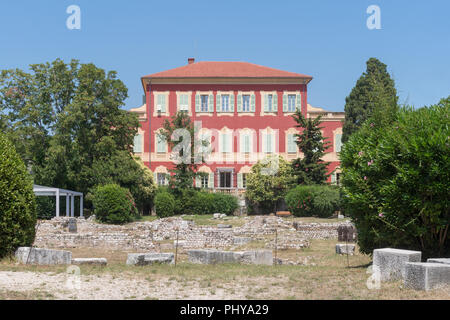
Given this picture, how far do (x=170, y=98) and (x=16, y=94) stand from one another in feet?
53.1

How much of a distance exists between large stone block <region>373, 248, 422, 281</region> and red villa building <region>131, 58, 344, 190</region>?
39745 millimetres

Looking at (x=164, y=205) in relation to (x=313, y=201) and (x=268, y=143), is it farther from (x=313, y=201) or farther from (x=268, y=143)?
(x=268, y=143)

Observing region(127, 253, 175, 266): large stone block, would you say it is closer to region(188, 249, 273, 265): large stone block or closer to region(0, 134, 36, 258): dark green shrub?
region(188, 249, 273, 265): large stone block

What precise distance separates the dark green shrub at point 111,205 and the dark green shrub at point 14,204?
18.6 metres

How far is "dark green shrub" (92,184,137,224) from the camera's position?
3082cm

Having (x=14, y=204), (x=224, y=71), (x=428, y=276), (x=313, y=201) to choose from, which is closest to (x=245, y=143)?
(x=224, y=71)

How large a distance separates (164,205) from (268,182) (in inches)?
385

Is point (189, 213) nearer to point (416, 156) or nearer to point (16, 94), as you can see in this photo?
point (16, 94)

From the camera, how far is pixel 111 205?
101ft

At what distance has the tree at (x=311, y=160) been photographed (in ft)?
130

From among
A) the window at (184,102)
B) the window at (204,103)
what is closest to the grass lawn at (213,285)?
the window at (184,102)
